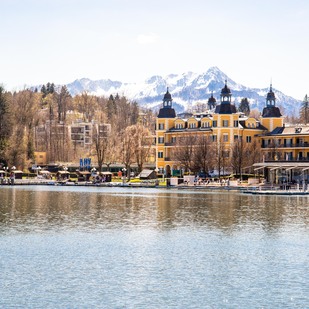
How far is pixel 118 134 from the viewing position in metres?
145

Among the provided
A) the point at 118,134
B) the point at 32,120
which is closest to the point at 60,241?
the point at 32,120

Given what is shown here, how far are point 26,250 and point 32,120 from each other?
9634 centimetres

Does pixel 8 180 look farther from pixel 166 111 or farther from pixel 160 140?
pixel 166 111

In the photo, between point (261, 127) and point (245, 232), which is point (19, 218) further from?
point (261, 127)

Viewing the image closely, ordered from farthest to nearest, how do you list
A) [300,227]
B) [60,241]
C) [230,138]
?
[230,138], [300,227], [60,241]

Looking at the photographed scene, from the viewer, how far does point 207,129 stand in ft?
381

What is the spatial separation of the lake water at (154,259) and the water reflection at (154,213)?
0.07 m

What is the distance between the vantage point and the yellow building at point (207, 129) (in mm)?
114000

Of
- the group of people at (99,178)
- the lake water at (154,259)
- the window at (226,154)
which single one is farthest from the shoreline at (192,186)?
the lake water at (154,259)

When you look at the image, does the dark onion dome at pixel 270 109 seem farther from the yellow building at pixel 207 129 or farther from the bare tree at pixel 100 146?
the bare tree at pixel 100 146

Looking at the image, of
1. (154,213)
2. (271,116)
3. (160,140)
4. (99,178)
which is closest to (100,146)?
(160,140)

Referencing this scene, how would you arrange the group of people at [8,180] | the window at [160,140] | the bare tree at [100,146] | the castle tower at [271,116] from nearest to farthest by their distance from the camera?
the group of people at [8,180] → the castle tower at [271,116] → the bare tree at [100,146] → the window at [160,140]

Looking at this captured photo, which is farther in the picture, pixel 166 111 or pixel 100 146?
pixel 166 111

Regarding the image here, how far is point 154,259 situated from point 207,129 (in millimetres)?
87859
